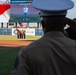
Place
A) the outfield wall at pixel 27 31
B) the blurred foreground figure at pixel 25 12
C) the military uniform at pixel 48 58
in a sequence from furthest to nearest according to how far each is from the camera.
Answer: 1. the blurred foreground figure at pixel 25 12
2. the outfield wall at pixel 27 31
3. the military uniform at pixel 48 58

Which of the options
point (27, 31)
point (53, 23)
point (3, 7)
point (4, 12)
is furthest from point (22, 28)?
point (53, 23)

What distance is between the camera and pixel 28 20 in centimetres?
3612

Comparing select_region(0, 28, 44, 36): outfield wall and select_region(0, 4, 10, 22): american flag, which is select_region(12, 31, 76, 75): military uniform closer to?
select_region(0, 28, 44, 36): outfield wall

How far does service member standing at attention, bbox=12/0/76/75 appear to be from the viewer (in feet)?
6.36

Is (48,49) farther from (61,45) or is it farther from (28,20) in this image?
(28,20)

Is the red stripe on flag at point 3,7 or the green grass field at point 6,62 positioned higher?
the green grass field at point 6,62

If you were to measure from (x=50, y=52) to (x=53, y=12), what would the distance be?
0.23 metres

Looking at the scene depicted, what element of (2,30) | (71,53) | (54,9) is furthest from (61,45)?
(2,30)

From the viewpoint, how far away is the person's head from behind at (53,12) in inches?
77.5

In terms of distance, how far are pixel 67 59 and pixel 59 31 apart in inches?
7.1

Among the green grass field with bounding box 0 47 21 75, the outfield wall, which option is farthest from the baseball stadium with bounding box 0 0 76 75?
the green grass field with bounding box 0 47 21 75

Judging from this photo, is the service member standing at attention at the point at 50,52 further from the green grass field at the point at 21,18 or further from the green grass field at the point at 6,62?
the green grass field at the point at 21,18

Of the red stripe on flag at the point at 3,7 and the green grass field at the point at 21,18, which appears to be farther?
the red stripe on flag at the point at 3,7

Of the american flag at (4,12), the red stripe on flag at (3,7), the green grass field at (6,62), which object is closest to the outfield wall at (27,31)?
the american flag at (4,12)
